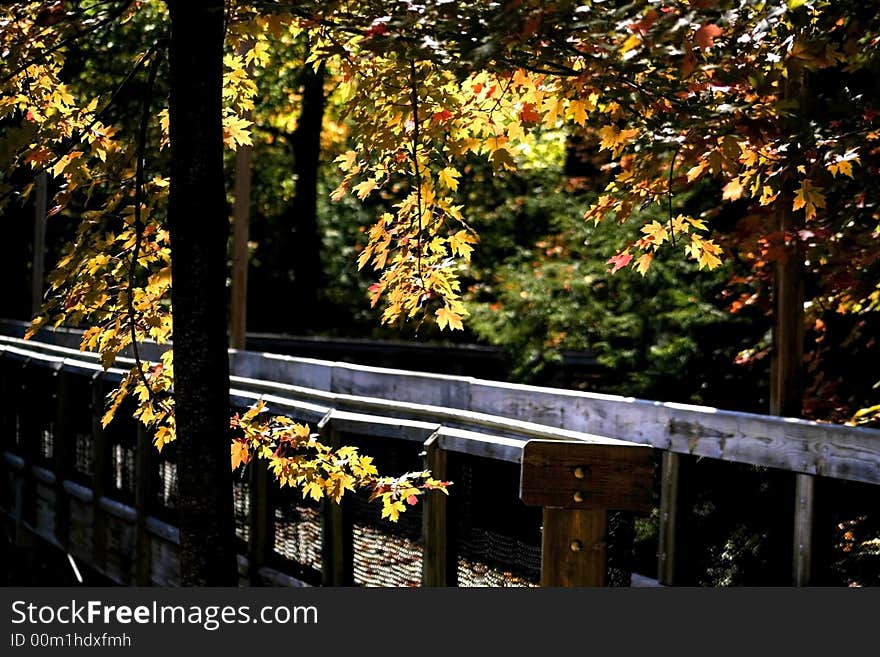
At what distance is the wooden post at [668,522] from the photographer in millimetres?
7543

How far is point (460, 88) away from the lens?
654 cm

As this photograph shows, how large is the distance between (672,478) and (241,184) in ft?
28.4

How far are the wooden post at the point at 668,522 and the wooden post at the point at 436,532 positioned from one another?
1108mm

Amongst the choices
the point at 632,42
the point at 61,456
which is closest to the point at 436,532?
the point at 632,42

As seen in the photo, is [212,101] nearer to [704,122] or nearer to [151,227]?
[151,227]

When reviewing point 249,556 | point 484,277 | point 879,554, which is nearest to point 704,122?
point 879,554

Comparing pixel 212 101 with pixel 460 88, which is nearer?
A: pixel 212 101

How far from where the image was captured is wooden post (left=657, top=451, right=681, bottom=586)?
754cm

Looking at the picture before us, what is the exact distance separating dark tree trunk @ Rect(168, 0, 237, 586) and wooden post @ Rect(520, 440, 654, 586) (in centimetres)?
141

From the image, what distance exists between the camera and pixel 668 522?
7566mm

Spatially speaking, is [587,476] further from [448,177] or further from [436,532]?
[436,532]

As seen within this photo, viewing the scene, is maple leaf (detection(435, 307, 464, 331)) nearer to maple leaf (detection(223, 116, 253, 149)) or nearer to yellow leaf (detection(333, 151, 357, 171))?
yellow leaf (detection(333, 151, 357, 171))

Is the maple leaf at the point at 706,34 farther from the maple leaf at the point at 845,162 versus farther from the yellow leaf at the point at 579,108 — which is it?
the maple leaf at the point at 845,162

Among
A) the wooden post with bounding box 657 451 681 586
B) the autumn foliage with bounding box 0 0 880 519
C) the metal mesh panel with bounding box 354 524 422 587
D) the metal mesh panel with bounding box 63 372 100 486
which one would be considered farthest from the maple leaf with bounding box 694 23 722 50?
the metal mesh panel with bounding box 63 372 100 486
